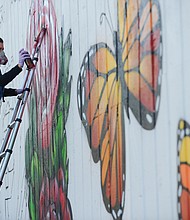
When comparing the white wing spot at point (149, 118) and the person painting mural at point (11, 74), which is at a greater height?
the person painting mural at point (11, 74)

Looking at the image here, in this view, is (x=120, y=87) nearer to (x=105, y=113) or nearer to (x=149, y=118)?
(x=105, y=113)

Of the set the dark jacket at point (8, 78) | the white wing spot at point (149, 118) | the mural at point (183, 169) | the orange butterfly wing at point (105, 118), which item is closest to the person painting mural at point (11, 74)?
the dark jacket at point (8, 78)

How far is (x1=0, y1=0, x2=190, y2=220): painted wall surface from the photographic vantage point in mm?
4090

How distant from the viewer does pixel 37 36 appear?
22.3 feet

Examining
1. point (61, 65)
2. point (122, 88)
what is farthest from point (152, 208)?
point (61, 65)

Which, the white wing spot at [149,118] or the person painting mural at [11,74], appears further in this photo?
the person painting mural at [11,74]

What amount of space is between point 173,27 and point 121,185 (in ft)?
4.16

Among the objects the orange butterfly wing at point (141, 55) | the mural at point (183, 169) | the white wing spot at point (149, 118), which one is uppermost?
the orange butterfly wing at point (141, 55)

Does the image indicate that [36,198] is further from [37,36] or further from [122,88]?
[122,88]

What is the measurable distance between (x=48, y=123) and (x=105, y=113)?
1508 millimetres

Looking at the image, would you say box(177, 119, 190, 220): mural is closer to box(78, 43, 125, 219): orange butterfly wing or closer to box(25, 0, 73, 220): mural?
box(78, 43, 125, 219): orange butterfly wing

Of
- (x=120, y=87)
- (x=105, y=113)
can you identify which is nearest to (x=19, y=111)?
(x=105, y=113)

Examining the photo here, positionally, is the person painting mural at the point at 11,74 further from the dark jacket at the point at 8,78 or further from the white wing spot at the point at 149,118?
the white wing spot at the point at 149,118

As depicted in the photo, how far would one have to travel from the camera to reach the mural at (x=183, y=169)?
153 inches
